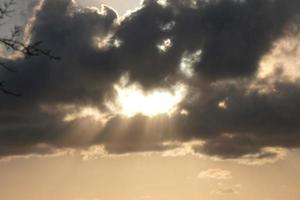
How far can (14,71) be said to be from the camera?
22.3m

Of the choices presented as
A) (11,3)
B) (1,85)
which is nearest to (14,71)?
(1,85)

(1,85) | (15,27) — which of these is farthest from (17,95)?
(15,27)

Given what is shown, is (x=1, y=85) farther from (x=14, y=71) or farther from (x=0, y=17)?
(x=0, y=17)

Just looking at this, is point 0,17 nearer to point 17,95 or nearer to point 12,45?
point 12,45

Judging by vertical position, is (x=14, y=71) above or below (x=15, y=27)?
below

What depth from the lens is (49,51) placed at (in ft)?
73.0

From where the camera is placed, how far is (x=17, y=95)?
73.8ft

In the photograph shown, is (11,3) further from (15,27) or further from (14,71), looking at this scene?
(14,71)

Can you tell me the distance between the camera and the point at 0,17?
22.7 m

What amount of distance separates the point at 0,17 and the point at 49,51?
6.60 feet

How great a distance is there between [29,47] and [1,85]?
1.51m

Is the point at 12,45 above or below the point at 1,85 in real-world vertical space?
above

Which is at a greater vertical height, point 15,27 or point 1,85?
point 15,27

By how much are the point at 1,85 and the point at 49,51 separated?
6.06ft
